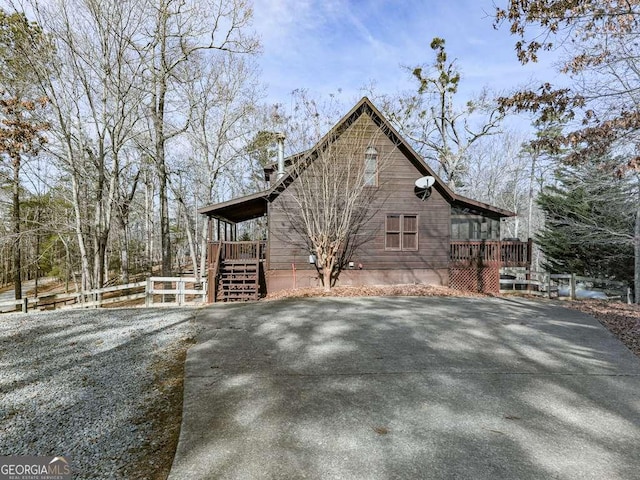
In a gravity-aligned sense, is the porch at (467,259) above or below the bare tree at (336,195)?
below

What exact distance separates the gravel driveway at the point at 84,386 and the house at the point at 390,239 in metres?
4.98

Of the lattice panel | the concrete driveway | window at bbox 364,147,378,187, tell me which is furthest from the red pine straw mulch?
window at bbox 364,147,378,187

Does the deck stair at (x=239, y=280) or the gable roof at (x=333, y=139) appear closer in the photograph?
the deck stair at (x=239, y=280)

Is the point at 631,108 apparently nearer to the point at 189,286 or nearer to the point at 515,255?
the point at 515,255

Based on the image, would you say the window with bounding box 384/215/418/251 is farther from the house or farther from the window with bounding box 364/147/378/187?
the window with bounding box 364/147/378/187

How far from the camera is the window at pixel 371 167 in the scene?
13.1 metres

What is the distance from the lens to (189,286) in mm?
19578

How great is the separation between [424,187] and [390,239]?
98.1 inches

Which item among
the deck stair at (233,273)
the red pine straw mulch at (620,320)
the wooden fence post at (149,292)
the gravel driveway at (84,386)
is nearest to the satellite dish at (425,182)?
the red pine straw mulch at (620,320)

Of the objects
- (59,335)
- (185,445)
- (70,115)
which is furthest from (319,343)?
(70,115)

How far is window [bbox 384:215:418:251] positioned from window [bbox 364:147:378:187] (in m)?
1.56

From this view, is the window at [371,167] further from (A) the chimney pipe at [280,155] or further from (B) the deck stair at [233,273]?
(B) the deck stair at [233,273]

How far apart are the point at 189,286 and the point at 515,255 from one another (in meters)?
17.1

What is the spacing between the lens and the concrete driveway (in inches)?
111
